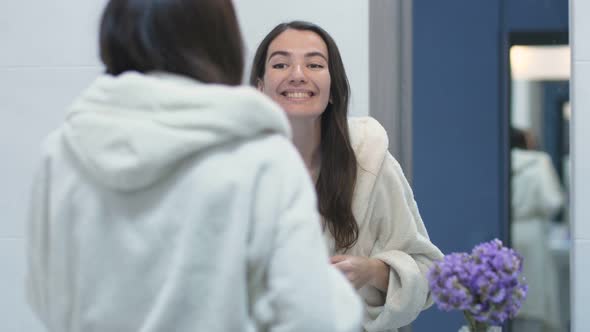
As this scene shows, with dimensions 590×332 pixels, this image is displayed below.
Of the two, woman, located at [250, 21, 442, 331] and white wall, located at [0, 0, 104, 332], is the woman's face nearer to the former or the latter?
woman, located at [250, 21, 442, 331]

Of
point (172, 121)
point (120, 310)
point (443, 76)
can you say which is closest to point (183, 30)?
point (172, 121)

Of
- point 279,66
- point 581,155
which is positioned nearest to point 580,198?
point 581,155

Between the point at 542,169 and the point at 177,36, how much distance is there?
→ 99 centimetres

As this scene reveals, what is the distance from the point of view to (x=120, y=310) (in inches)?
31.0

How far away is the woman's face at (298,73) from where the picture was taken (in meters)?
1.43

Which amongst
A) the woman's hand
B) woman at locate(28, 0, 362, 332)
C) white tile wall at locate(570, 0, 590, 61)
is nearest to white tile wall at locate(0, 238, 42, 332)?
the woman's hand

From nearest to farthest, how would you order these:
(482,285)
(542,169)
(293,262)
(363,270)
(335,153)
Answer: (293,262), (482,285), (363,270), (335,153), (542,169)

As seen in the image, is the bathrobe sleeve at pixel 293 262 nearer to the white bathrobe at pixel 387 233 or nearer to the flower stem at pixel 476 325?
the flower stem at pixel 476 325

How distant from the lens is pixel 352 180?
1428 mm

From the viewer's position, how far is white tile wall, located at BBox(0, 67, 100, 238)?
1.72 m

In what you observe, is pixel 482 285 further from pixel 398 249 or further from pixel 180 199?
pixel 180 199

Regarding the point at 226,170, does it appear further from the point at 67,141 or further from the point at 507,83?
the point at 507,83

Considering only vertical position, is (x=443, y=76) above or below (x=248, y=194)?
above

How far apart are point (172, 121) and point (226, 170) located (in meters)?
0.07
